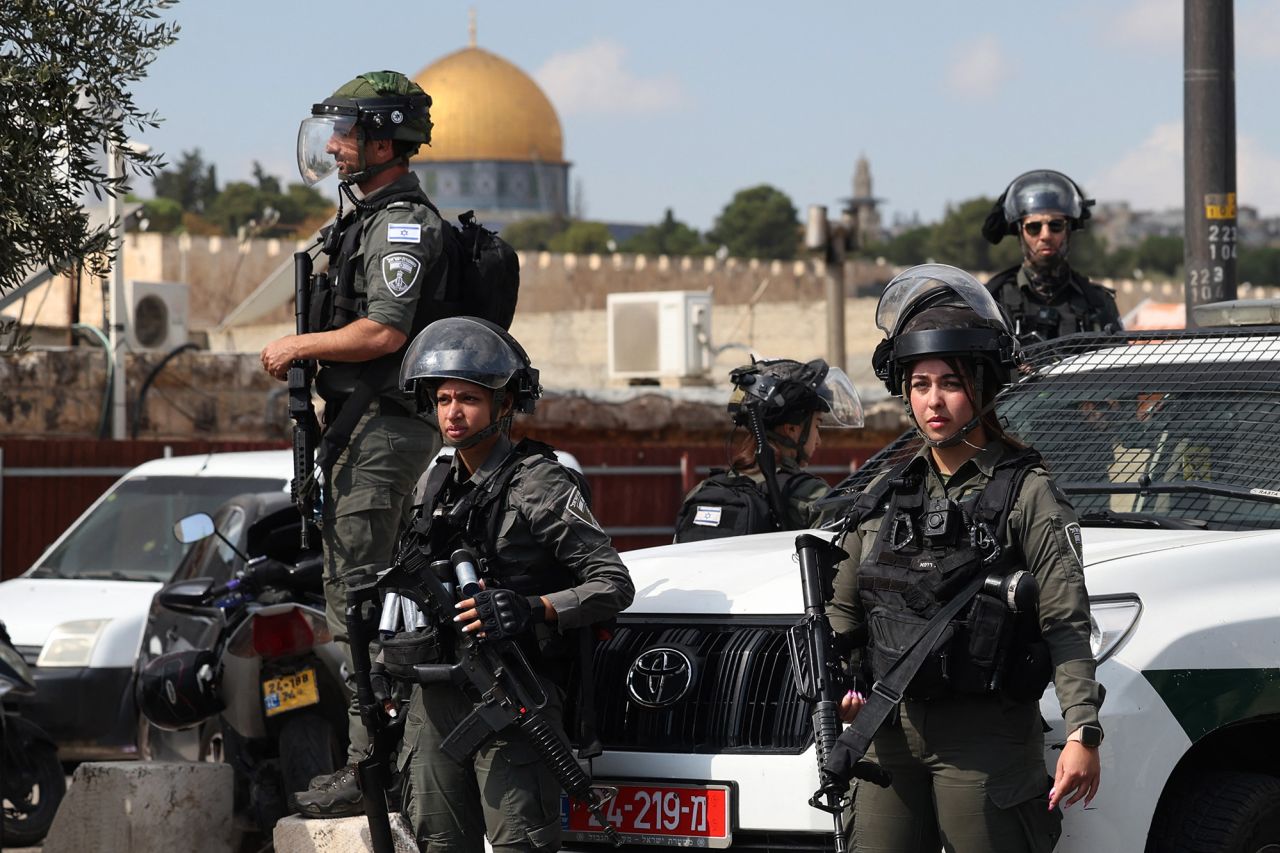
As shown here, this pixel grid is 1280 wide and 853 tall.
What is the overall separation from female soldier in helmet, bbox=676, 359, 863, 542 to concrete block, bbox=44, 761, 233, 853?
1868 millimetres

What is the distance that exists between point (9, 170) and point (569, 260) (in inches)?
2049

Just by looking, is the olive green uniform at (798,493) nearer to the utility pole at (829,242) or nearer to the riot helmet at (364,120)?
the riot helmet at (364,120)

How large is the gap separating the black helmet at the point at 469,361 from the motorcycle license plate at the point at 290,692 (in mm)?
2153

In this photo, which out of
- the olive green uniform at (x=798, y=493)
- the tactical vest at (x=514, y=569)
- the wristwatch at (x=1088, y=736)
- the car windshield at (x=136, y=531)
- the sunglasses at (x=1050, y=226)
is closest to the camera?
the wristwatch at (x=1088, y=736)

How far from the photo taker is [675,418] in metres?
22.8

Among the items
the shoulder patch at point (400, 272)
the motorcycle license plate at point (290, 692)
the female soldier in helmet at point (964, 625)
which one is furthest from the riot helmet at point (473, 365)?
the motorcycle license plate at point (290, 692)

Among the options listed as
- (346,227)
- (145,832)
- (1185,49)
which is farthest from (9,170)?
(1185,49)

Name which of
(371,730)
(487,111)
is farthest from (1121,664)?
(487,111)

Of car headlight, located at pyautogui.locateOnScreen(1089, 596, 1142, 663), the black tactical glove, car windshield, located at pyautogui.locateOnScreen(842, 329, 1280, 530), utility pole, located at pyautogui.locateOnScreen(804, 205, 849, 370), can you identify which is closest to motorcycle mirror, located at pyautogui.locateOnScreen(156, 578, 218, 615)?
car windshield, located at pyautogui.locateOnScreen(842, 329, 1280, 530)

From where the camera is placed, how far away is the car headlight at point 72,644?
9148 millimetres

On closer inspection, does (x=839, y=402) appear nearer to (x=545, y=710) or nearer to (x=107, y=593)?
(x=545, y=710)

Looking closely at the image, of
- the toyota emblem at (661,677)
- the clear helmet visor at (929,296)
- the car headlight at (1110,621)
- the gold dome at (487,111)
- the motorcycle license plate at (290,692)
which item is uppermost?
the gold dome at (487,111)

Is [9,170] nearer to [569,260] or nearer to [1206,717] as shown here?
[1206,717]

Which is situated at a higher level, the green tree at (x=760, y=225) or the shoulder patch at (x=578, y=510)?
the green tree at (x=760, y=225)
